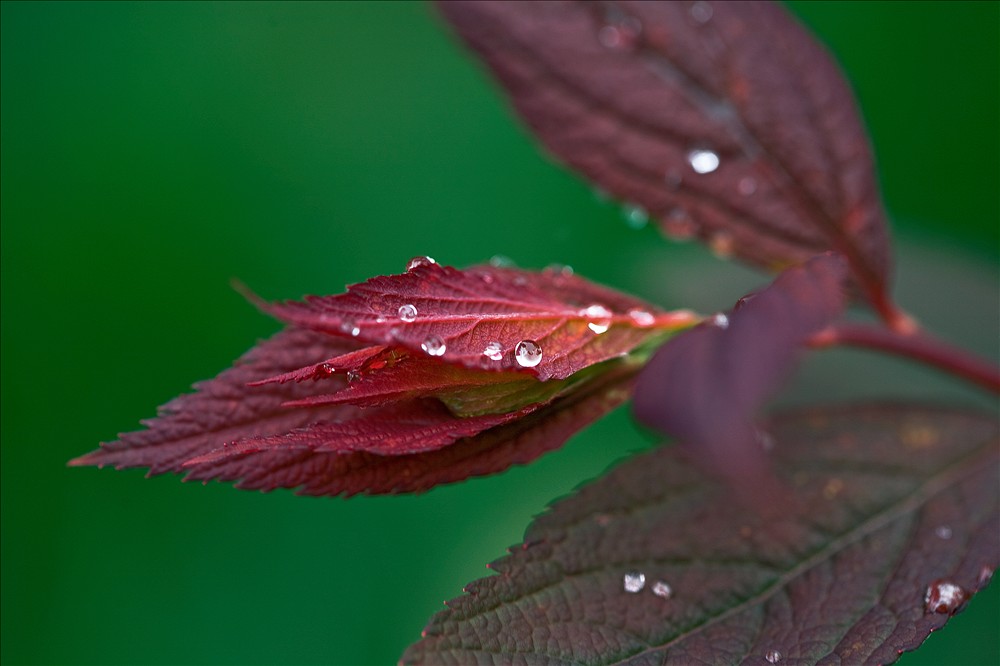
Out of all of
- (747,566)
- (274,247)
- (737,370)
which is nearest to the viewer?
(737,370)

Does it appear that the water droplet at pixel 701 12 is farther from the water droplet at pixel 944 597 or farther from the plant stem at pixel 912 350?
the water droplet at pixel 944 597

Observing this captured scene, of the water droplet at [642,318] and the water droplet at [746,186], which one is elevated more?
the water droplet at [746,186]

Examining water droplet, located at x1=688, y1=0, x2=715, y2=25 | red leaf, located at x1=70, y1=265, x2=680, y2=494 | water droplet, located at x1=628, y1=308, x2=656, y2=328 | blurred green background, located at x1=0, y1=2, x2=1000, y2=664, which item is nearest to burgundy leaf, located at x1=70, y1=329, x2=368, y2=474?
red leaf, located at x1=70, y1=265, x2=680, y2=494

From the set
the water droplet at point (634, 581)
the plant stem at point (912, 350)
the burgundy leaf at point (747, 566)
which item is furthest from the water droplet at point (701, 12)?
the water droplet at point (634, 581)

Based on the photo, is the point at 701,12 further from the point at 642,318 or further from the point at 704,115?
the point at 642,318

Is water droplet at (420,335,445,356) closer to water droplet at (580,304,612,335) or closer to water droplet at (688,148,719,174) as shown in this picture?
water droplet at (580,304,612,335)

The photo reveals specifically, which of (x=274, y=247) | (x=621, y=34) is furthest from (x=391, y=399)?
(x=274, y=247)
